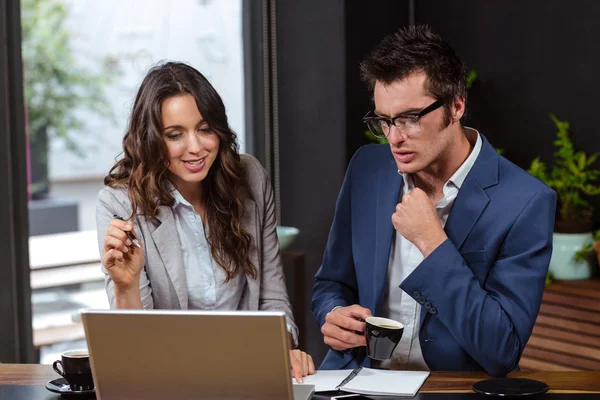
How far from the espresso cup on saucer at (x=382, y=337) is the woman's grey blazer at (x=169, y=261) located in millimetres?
528

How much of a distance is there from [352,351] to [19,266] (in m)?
1.92

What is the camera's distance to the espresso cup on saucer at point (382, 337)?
69.4 inches

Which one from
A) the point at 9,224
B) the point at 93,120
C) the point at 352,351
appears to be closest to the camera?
the point at 352,351

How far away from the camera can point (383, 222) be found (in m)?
2.24

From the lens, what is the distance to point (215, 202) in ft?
7.89

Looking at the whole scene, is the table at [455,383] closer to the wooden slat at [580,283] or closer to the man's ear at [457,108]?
the man's ear at [457,108]

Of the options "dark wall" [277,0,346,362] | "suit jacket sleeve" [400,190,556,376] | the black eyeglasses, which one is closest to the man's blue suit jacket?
"suit jacket sleeve" [400,190,556,376]

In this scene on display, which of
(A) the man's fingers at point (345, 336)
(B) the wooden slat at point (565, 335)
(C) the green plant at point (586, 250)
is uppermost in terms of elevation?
(A) the man's fingers at point (345, 336)

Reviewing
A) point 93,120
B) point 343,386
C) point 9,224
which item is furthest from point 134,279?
point 93,120

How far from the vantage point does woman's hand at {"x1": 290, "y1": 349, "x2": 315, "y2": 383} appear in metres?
1.83

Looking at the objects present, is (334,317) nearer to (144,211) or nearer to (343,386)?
(343,386)

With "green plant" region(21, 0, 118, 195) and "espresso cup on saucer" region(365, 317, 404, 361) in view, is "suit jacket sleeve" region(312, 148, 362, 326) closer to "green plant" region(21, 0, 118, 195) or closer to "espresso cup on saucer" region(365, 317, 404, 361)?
"espresso cup on saucer" region(365, 317, 404, 361)

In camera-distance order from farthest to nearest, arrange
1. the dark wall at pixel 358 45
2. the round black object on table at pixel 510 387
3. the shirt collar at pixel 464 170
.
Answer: the dark wall at pixel 358 45 → the shirt collar at pixel 464 170 → the round black object on table at pixel 510 387

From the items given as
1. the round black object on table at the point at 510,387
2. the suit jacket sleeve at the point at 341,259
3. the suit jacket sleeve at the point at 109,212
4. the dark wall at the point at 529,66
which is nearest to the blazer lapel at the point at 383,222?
the suit jacket sleeve at the point at 341,259
